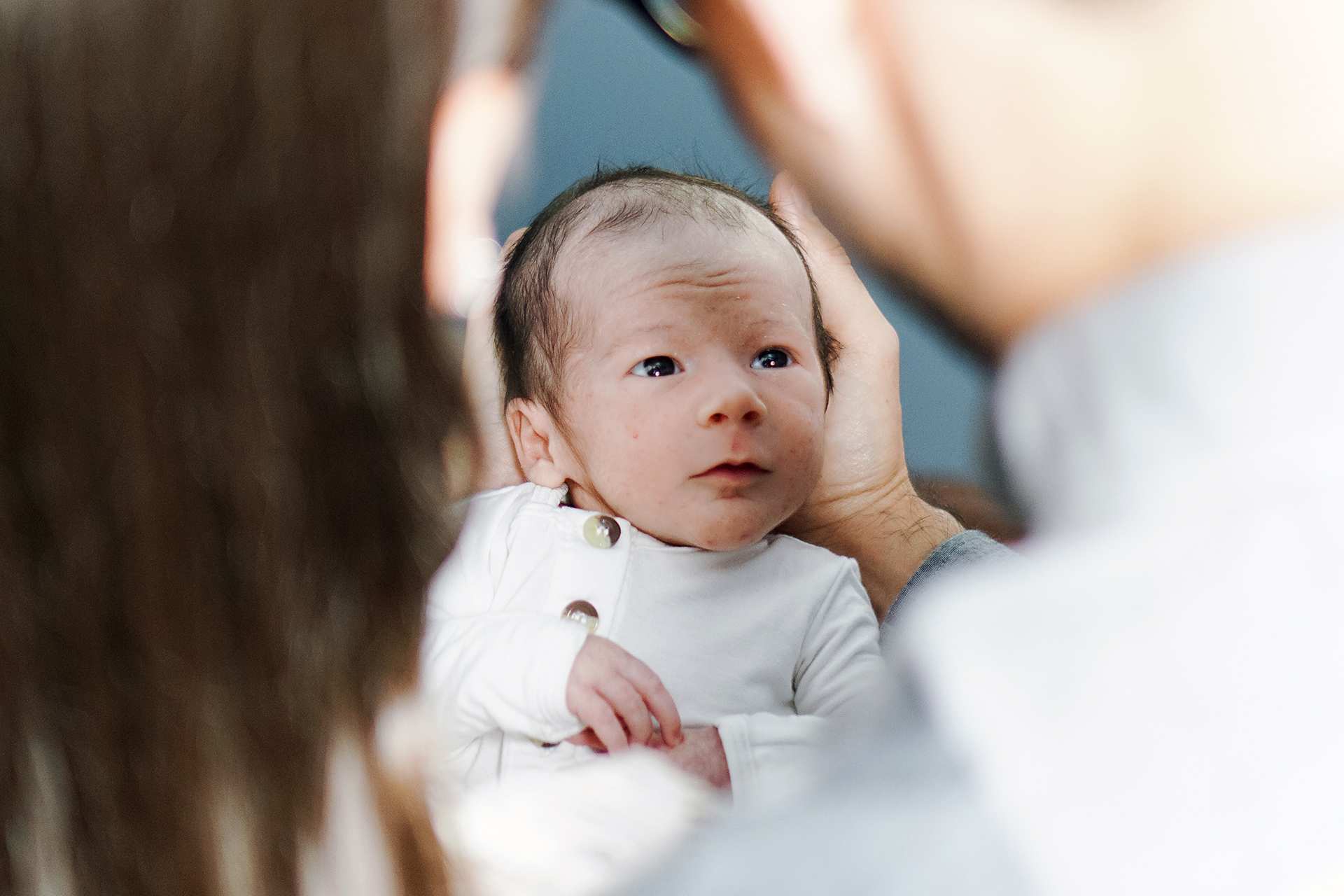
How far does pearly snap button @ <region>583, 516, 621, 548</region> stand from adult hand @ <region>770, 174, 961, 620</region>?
212mm

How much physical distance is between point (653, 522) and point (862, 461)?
0.83 feet

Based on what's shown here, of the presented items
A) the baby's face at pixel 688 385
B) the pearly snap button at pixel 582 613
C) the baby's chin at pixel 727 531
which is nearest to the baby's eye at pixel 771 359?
the baby's face at pixel 688 385

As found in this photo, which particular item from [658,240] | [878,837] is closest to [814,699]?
[658,240]

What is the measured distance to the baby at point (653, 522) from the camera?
731mm

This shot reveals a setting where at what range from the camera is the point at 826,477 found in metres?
0.95

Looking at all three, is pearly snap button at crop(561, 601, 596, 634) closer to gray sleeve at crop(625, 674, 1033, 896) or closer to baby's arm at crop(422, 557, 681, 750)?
baby's arm at crop(422, 557, 681, 750)

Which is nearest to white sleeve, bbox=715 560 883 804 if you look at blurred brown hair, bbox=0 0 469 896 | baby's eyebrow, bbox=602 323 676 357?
baby's eyebrow, bbox=602 323 676 357

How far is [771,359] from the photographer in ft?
2.62

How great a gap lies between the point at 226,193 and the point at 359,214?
0.12ft

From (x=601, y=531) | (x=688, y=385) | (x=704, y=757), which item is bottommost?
(x=704, y=757)

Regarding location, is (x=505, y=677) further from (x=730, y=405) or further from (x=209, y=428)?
(x=209, y=428)

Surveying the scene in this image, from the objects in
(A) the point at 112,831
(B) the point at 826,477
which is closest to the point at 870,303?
(B) the point at 826,477

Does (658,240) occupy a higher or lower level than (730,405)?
higher

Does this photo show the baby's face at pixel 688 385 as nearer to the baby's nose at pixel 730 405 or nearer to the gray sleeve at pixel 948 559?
the baby's nose at pixel 730 405
